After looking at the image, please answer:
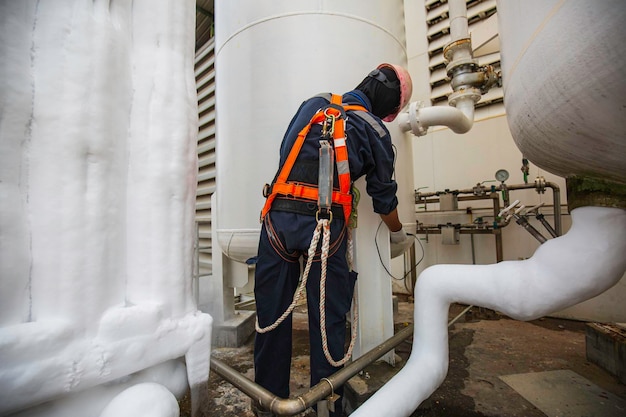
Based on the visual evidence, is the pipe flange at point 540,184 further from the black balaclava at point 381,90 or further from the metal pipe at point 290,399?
the metal pipe at point 290,399

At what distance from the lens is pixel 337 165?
0.96 m

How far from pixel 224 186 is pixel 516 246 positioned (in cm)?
233

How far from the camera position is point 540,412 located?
3.98 ft

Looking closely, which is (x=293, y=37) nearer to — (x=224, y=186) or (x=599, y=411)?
(x=224, y=186)

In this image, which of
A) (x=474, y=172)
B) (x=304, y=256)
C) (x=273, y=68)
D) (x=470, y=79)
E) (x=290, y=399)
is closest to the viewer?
(x=290, y=399)

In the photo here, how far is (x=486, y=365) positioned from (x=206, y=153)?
2.54 metres

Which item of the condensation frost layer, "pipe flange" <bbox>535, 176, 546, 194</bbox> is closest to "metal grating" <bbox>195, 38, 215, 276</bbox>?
the condensation frost layer

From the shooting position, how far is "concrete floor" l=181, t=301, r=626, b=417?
1.27 m

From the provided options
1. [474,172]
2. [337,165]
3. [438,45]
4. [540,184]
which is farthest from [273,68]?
[438,45]

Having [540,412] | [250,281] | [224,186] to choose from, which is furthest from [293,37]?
[540,412]

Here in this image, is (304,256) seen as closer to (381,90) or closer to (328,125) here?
(328,125)

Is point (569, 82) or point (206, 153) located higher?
point (206, 153)

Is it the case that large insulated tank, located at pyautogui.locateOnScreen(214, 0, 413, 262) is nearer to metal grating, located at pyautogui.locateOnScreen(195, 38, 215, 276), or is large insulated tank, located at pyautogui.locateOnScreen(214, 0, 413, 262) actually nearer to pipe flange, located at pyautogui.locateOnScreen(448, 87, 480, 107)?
pipe flange, located at pyautogui.locateOnScreen(448, 87, 480, 107)

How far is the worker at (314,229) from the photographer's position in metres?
0.97
